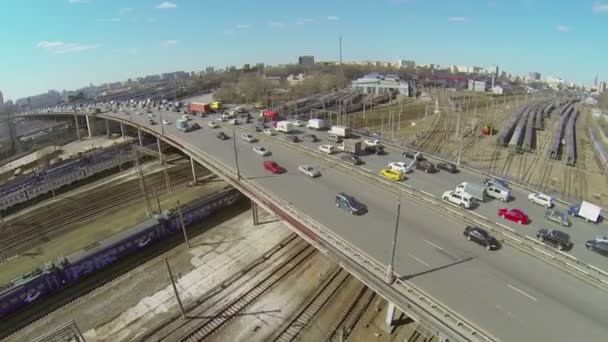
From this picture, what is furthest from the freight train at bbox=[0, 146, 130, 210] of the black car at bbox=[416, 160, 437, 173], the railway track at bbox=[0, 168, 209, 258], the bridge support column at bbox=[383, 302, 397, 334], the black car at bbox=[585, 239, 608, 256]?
the black car at bbox=[585, 239, 608, 256]

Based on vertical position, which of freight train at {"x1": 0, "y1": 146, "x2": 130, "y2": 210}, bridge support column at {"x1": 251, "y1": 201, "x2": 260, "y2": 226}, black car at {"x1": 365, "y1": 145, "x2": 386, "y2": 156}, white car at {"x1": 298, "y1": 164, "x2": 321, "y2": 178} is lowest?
bridge support column at {"x1": 251, "y1": 201, "x2": 260, "y2": 226}

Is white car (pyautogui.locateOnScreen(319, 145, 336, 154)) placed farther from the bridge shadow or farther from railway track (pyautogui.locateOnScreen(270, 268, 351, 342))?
the bridge shadow

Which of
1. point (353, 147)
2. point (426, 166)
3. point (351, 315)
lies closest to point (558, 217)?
point (426, 166)

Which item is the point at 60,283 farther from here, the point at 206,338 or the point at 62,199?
the point at 62,199

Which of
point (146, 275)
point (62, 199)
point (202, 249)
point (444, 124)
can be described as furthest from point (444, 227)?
point (444, 124)

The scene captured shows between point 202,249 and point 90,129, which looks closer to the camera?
point 202,249

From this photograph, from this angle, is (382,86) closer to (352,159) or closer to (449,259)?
(352,159)
